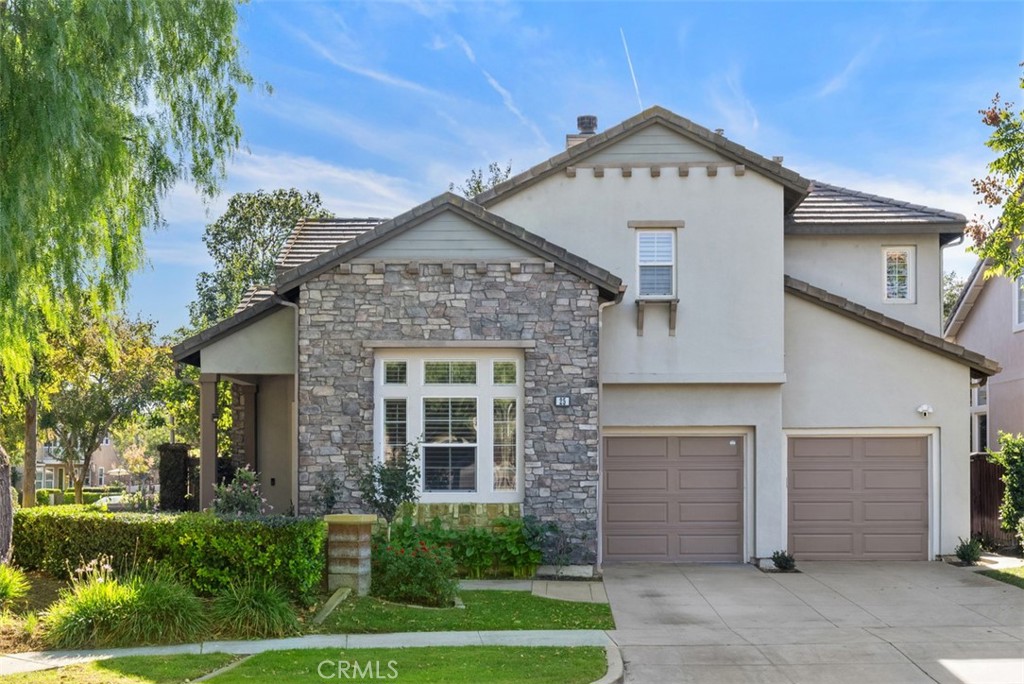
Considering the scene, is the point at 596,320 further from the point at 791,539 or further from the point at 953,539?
the point at 953,539

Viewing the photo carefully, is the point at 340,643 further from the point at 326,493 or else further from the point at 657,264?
the point at 657,264

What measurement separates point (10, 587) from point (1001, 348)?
64.9 feet

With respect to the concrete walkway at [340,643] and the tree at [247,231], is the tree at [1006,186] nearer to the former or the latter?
the concrete walkway at [340,643]

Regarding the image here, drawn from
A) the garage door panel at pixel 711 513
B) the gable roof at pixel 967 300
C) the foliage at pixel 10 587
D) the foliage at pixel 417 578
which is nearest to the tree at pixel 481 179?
the gable roof at pixel 967 300

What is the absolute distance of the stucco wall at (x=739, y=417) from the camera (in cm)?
1611

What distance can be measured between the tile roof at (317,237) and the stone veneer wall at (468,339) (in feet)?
11.9

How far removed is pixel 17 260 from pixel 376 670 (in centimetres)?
→ 599

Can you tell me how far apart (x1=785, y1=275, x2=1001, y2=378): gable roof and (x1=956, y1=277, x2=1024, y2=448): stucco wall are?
4.90m

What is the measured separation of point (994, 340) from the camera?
72.1ft

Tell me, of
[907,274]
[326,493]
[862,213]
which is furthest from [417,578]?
[907,274]

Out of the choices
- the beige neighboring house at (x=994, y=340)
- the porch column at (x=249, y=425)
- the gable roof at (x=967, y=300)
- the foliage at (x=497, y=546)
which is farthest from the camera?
the gable roof at (x=967, y=300)

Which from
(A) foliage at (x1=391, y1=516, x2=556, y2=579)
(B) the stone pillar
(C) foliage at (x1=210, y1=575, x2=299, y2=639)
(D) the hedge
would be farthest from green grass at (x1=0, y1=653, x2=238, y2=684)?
(A) foliage at (x1=391, y1=516, x2=556, y2=579)

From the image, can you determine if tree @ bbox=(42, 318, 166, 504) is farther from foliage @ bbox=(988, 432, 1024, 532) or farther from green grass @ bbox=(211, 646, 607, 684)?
foliage @ bbox=(988, 432, 1024, 532)

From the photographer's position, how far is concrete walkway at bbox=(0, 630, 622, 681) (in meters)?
9.56
